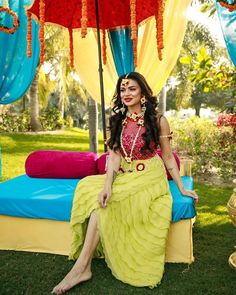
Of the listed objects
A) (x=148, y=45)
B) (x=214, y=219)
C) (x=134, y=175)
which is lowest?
(x=214, y=219)

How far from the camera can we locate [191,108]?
3136cm

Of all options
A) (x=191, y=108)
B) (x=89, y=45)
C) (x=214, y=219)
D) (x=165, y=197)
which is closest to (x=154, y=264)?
(x=165, y=197)

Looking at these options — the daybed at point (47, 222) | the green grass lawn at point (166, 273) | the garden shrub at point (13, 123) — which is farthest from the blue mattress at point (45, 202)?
the garden shrub at point (13, 123)

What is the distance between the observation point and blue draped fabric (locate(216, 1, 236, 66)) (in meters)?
3.88

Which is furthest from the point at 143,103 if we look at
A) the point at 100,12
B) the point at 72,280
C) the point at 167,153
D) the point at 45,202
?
the point at 100,12

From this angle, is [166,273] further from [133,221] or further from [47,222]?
[47,222]

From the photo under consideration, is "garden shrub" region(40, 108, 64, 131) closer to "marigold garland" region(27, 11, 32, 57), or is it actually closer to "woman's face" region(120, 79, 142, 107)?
"marigold garland" region(27, 11, 32, 57)

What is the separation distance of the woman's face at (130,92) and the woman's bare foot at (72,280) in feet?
3.90

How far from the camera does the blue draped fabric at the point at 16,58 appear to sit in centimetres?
455

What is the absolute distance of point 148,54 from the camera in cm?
459

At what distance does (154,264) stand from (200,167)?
3.51m

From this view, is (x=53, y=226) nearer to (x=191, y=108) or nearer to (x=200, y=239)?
(x=200, y=239)

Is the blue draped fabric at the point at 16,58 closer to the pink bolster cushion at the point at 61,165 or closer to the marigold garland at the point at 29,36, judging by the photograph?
the marigold garland at the point at 29,36

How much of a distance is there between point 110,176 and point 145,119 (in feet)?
1.60
